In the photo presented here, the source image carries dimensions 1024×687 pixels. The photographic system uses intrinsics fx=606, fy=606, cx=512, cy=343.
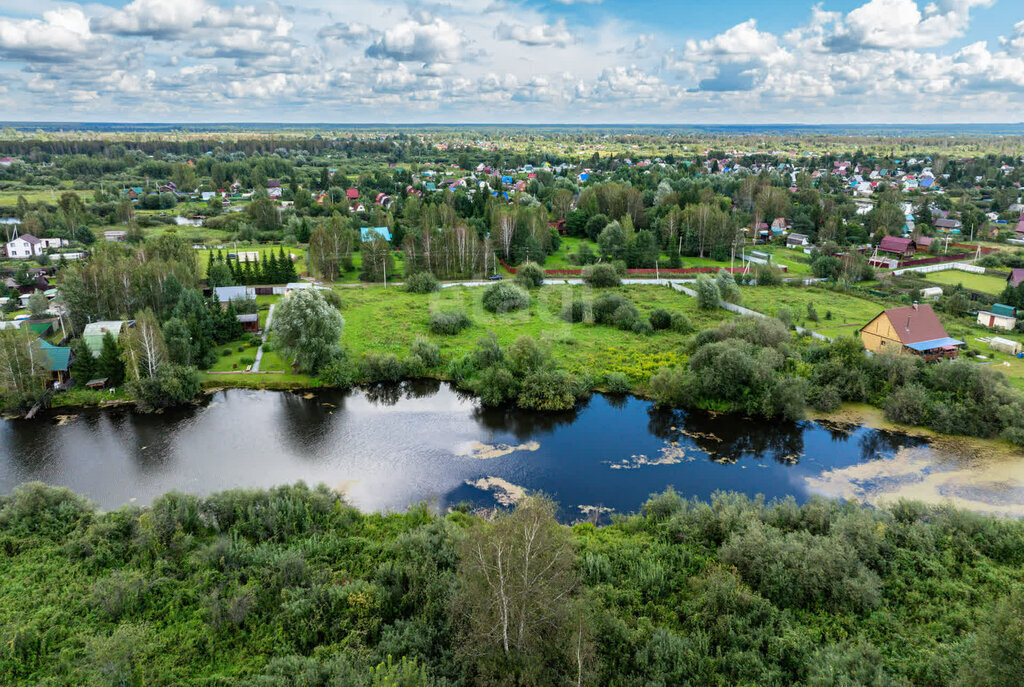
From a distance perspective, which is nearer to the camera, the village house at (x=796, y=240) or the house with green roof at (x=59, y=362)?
the house with green roof at (x=59, y=362)

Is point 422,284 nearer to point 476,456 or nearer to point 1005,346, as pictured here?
point 476,456

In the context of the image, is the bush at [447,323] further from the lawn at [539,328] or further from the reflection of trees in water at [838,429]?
the reflection of trees in water at [838,429]

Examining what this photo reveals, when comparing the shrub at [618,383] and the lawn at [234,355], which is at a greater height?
the lawn at [234,355]

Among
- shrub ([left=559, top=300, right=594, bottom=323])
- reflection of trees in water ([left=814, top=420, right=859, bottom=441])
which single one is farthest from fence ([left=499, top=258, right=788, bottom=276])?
reflection of trees in water ([left=814, top=420, right=859, bottom=441])

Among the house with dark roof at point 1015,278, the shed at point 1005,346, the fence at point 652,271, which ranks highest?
the house with dark roof at point 1015,278

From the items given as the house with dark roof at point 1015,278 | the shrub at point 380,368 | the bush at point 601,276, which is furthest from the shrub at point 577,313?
the house with dark roof at point 1015,278

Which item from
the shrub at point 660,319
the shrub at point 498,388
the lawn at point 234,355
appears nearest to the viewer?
the shrub at point 498,388

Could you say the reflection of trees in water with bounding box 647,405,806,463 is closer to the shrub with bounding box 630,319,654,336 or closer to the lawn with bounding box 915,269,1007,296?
the shrub with bounding box 630,319,654,336

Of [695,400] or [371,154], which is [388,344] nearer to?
[695,400]
